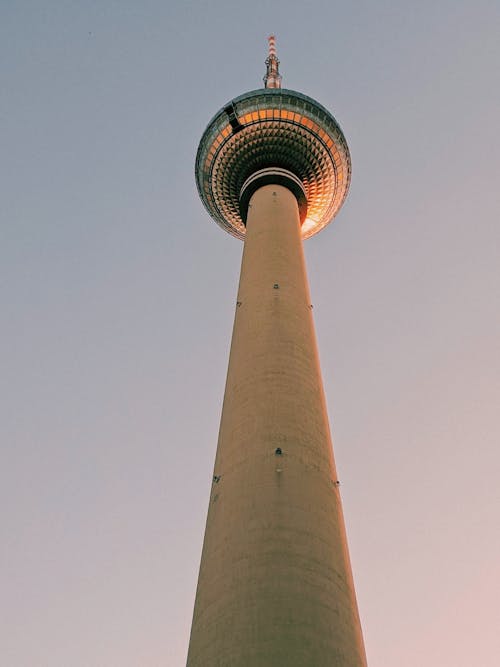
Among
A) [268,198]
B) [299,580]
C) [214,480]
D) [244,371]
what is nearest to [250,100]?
[268,198]

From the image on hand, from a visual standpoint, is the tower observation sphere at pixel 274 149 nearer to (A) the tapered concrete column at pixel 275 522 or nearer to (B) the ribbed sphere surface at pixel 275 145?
(B) the ribbed sphere surface at pixel 275 145

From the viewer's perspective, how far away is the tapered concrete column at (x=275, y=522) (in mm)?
13180

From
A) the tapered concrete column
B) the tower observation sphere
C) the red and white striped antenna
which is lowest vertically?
the tapered concrete column

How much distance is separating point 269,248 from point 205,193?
15935 mm

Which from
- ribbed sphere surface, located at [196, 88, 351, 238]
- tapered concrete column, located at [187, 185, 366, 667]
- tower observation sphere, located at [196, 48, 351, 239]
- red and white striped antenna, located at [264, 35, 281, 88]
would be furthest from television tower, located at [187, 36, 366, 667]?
red and white striped antenna, located at [264, 35, 281, 88]

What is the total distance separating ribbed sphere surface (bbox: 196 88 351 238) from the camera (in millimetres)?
38094

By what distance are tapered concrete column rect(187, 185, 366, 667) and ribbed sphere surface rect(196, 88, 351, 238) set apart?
1683 centimetres

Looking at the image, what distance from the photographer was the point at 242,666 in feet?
41.1

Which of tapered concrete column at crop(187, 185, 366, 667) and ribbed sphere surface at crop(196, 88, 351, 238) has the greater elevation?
ribbed sphere surface at crop(196, 88, 351, 238)

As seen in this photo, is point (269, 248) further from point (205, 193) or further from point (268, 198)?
point (205, 193)

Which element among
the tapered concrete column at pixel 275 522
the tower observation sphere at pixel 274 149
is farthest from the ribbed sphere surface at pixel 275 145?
the tapered concrete column at pixel 275 522

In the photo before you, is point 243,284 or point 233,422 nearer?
point 233,422

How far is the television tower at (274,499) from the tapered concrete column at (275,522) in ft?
0.10

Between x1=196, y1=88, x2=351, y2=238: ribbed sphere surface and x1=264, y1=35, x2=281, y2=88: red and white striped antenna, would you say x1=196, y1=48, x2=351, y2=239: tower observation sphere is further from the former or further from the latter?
x1=264, y1=35, x2=281, y2=88: red and white striped antenna
